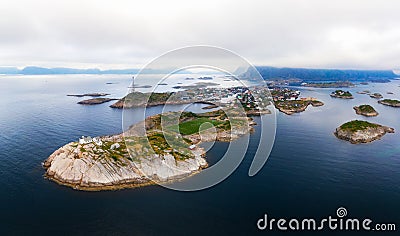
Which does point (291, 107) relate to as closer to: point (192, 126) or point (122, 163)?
point (192, 126)

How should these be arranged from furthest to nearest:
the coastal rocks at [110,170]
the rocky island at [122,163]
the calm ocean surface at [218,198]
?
the rocky island at [122,163] → the coastal rocks at [110,170] → the calm ocean surface at [218,198]

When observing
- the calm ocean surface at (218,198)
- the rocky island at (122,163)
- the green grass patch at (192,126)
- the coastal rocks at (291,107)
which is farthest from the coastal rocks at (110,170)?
the coastal rocks at (291,107)

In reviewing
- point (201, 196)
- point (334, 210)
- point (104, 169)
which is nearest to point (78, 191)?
point (104, 169)

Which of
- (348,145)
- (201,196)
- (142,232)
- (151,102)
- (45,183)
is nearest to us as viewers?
(142,232)

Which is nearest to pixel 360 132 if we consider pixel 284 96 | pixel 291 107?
pixel 291 107

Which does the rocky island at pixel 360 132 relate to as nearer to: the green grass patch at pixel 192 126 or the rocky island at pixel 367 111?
the rocky island at pixel 367 111

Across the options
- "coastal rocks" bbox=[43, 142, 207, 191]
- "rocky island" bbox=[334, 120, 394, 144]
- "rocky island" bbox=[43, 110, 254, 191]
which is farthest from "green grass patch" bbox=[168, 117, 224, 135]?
"rocky island" bbox=[334, 120, 394, 144]

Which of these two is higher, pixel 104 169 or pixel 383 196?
pixel 104 169

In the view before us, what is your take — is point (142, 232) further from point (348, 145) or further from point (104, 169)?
point (348, 145)
